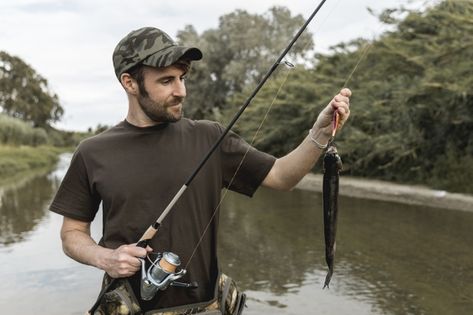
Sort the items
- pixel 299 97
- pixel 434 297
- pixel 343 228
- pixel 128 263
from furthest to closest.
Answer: pixel 299 97 → pixel 343 228 → pixel 434 297 → pixel 128 263

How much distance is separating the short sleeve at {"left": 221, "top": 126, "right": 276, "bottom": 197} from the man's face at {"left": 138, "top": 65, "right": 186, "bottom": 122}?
0.99 feet

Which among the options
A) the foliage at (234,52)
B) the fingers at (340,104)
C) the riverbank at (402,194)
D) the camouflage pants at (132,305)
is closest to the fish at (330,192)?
the fingers at (340,104)

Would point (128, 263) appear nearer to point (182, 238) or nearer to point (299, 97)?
point (182, 238)

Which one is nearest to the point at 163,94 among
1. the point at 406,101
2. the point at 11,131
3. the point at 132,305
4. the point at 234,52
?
the point at 132,305

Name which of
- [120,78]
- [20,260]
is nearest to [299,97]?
[20,260]

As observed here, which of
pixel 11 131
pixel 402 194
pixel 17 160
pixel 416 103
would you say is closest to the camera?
pixel 402 194

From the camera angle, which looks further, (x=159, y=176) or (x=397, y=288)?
(x=397, y=288)

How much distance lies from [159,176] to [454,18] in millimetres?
14074

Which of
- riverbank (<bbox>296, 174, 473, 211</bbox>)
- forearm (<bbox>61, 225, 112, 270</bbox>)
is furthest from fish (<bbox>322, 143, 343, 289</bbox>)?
riverbank (<bbox>296, 174, 473, 211</bbox>)

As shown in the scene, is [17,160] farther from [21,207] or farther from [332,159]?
[332,159]

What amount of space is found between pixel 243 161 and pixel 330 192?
0.40 m

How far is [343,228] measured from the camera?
418 inches

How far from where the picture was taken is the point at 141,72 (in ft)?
8.44

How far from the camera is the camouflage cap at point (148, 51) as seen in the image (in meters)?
2.49
